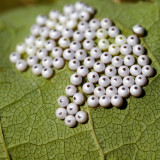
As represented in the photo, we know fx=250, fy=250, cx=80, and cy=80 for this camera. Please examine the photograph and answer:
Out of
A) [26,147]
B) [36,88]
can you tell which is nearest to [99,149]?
[26,147]

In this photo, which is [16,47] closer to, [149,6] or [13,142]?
[13,142]

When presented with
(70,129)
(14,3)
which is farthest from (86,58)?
(14,3)

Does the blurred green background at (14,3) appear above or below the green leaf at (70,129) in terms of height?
below

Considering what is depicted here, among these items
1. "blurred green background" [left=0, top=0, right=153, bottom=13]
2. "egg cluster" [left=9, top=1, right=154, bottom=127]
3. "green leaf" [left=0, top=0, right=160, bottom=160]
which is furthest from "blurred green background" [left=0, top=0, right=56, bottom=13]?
"green leaf" [left=0, top=0, right=160, bottom=160]

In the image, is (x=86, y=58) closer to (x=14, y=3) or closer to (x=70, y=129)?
(x=70, y=129)

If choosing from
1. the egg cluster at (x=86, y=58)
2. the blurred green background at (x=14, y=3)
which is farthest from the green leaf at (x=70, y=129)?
the blurred green background at (x=14, y=3)

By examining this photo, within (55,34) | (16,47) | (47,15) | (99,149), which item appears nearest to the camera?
(99,149)

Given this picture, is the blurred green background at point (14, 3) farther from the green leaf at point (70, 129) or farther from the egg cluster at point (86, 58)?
the green leaf at point (70, 129)

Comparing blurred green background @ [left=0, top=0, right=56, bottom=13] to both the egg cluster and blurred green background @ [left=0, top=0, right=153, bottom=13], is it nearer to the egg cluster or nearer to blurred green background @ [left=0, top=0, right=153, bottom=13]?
blurred green background @ [left=0, top=0, right=153, bottom=13]
